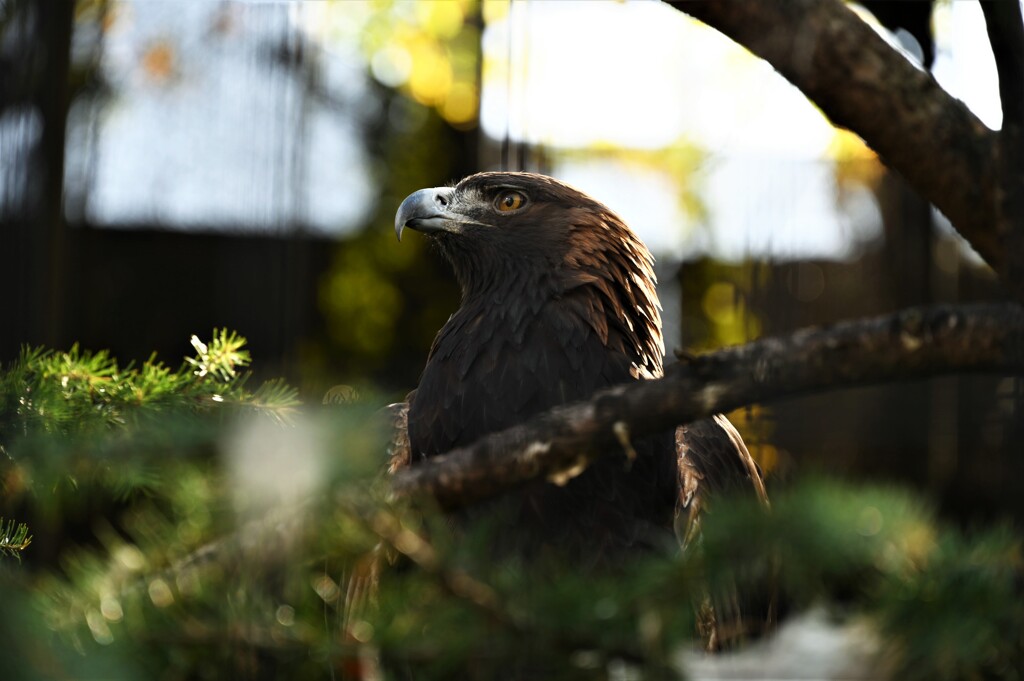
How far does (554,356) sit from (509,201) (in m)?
0.47

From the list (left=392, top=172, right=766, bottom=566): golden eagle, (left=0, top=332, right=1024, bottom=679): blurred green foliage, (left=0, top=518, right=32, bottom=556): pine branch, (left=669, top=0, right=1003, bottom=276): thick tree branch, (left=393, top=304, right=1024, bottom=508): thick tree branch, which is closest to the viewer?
(left=0, top=332, right=1024, bottom=679): blurred green foliage

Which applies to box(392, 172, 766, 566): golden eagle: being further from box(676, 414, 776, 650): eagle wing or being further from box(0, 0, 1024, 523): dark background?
box(0, 0, 1024, 523): dark background

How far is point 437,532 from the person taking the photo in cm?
59

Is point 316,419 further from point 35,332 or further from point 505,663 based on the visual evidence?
point 35,332

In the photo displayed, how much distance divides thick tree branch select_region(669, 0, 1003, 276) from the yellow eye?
102cm

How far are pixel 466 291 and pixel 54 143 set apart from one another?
90.6 inches

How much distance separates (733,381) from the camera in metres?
0.81

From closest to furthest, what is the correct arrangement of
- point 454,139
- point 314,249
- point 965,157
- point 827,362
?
1. point 827,362
2. point 965,157
3. point 314,249
4. point 454,139

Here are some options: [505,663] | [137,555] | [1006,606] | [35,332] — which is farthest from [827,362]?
[35,332]

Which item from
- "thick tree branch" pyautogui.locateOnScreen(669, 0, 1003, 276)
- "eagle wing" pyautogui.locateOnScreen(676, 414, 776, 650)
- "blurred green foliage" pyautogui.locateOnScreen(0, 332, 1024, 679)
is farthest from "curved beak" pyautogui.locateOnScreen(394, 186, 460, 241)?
"blurred green foliage" pyautogui.locateOnScreen(0, 332, 1024, 679)

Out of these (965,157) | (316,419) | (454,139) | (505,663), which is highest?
(454,139)

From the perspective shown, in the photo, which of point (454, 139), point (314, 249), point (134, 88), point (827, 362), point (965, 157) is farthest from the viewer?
point (454, 139)

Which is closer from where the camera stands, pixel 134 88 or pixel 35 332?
pixel 35 332

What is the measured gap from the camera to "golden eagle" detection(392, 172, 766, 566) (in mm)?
1578
